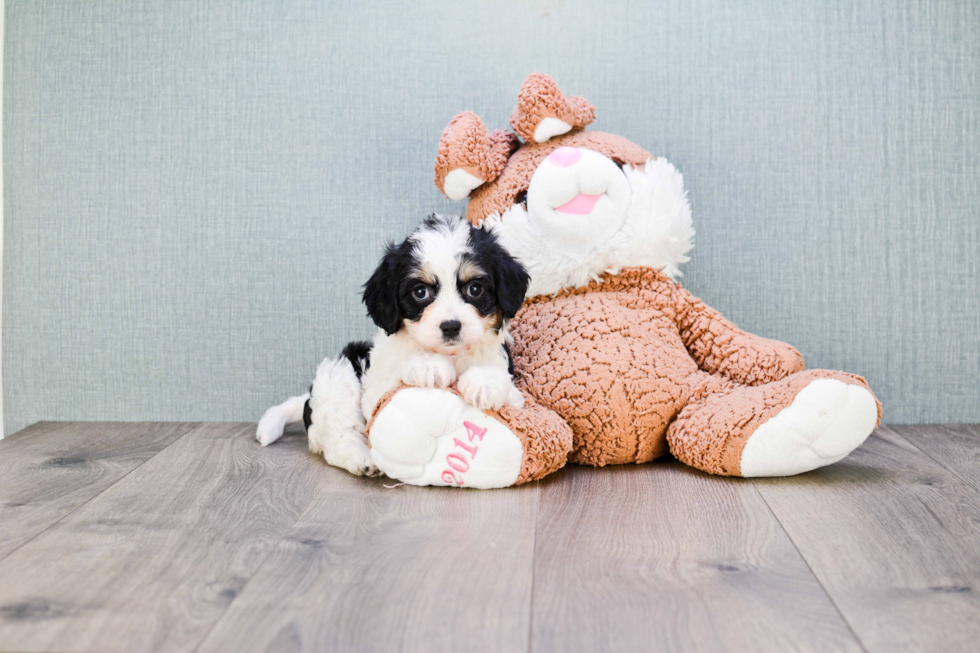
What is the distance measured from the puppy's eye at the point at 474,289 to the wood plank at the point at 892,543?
0.75m

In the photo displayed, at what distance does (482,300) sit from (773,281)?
1156 mm

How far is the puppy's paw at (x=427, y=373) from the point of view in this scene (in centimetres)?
158

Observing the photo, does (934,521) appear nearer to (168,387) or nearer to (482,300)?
(482,300)

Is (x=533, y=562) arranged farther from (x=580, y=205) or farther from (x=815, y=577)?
(x=580, y=205)

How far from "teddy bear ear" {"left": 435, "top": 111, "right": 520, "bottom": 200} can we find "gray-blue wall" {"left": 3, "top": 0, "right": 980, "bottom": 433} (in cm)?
32

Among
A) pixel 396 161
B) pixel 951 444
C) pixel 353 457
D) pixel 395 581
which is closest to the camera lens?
pixel 395 581

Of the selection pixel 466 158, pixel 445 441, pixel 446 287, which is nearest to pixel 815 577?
pixel 445 441

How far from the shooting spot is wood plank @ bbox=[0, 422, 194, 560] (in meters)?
1.46

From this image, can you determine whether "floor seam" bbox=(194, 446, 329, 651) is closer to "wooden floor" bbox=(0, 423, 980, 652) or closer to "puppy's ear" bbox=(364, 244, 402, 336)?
"wooden floor" bbox=(0, 423, 980, 652)

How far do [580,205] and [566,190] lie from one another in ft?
0.18

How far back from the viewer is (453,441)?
1.57 m

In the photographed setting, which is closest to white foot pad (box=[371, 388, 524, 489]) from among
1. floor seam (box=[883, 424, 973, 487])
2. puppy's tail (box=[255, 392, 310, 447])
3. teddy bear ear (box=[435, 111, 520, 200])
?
puppy's tail (box=[255, 392, 310, 447])

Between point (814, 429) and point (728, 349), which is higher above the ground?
point (728, 349)

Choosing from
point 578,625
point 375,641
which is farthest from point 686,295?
point 375,641
